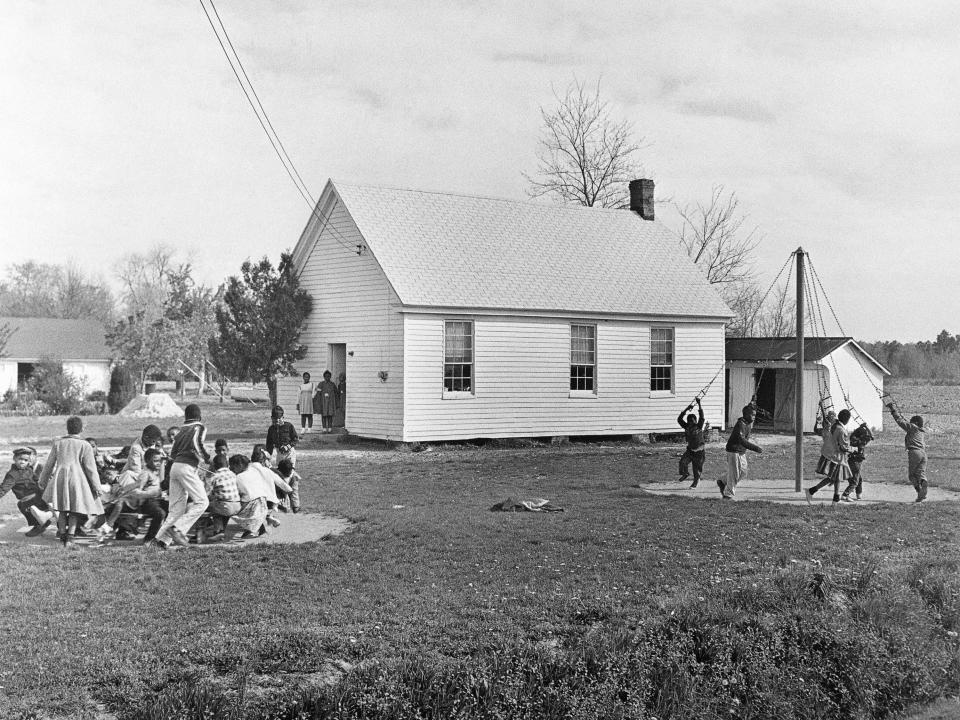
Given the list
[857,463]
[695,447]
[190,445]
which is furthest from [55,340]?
[857,463]

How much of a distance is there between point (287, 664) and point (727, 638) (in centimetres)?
395

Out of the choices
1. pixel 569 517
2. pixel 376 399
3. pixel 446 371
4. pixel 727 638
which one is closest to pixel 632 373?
pixel 446 371

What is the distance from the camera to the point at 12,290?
9906mm

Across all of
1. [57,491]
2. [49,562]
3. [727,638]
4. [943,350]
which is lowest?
[727,638]

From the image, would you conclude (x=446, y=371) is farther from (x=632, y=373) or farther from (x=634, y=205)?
(x=634, y=205)

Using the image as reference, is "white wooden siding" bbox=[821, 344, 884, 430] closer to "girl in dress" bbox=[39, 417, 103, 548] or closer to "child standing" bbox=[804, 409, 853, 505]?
"child standing" bbox=[804, 409, 853, 505]

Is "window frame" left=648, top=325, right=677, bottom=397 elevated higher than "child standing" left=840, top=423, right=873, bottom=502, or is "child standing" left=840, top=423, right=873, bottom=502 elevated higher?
"window frame" left=648, top=325, right=677, bottom=397

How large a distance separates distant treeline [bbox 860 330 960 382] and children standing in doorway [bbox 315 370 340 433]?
11.7m

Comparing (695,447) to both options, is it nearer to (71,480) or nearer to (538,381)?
(538,381)

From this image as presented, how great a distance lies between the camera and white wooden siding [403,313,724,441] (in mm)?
21391

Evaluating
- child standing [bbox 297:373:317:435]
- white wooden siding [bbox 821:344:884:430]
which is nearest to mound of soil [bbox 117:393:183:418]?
child standing [bbox 297:373:317:435]

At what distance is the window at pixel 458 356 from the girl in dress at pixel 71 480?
13.8 metres

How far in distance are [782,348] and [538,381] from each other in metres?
10.8

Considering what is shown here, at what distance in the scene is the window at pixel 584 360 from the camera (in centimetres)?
2391
